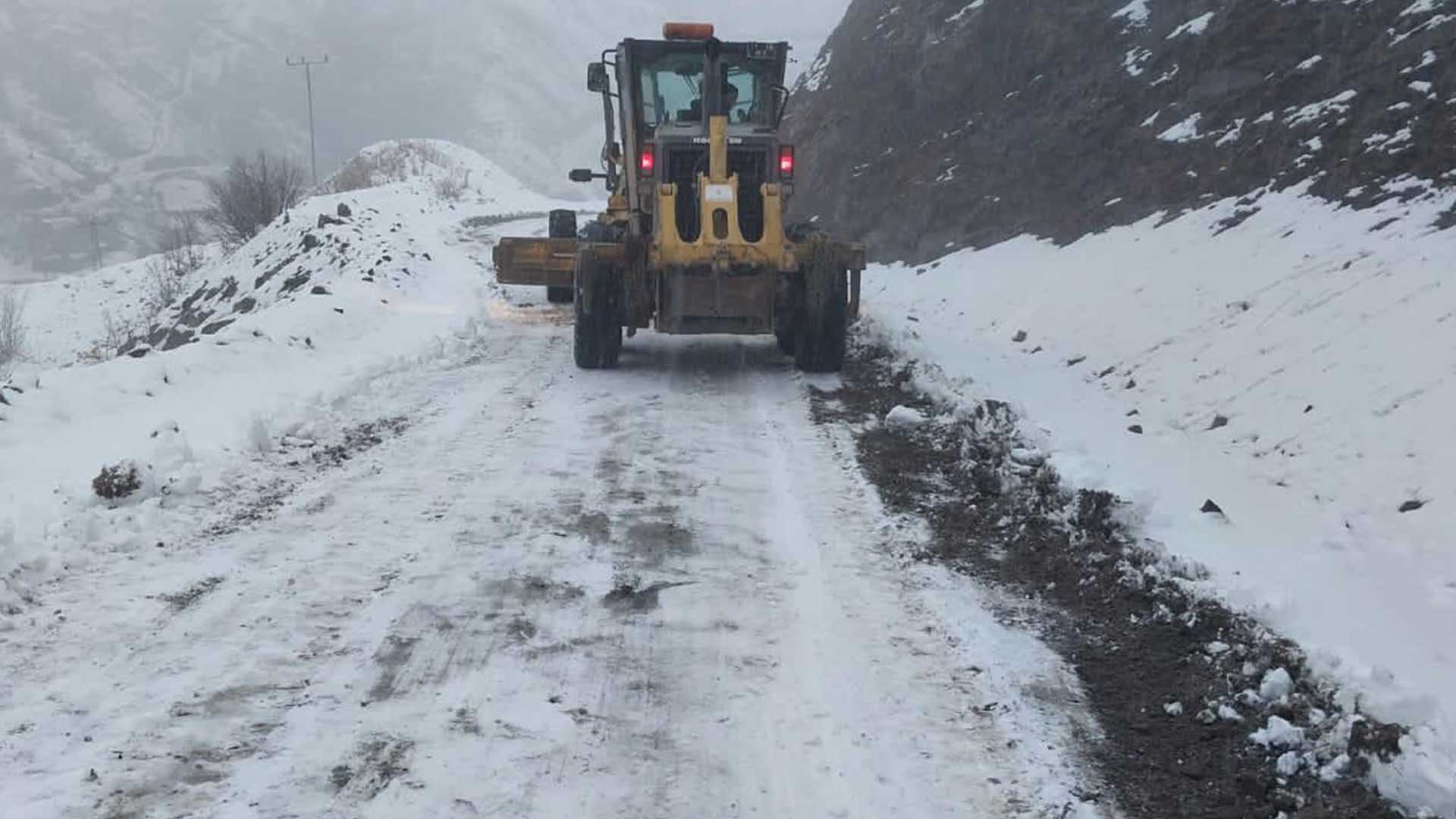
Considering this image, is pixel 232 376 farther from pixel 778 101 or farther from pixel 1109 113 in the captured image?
pixel 1109 113

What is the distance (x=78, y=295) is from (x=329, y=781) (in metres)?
54.6

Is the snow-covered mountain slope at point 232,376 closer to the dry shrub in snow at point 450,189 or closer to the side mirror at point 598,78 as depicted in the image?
the side mirror at point 598,78

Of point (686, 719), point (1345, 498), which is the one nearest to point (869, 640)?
point (686, 719)

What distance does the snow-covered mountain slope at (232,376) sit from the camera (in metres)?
5.89

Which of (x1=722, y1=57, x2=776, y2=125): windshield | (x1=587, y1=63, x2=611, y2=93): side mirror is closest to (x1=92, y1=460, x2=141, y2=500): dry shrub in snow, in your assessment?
(x1=587, y1=63, x2=611, y2=93): side mirror

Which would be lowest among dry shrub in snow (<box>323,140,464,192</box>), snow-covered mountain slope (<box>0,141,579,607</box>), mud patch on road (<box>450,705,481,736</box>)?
mud patch on road (<box>450,705,481,736</box>)

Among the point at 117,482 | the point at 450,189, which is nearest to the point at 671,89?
the point at 117,482

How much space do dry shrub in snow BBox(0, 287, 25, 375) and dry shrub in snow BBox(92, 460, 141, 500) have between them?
28.7 meters

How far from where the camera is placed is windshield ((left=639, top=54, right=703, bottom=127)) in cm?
1170

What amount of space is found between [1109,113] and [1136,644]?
1322 centimetres

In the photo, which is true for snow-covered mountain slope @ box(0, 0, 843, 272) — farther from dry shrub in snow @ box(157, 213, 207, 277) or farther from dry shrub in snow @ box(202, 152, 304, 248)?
dry shrub in snow @ box(202, 152, 304, 248)

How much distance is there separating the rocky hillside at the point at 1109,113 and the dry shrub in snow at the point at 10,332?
24.1 meters

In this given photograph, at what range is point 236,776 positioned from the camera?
11.5ft

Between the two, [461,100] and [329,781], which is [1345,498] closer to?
[329,781]
